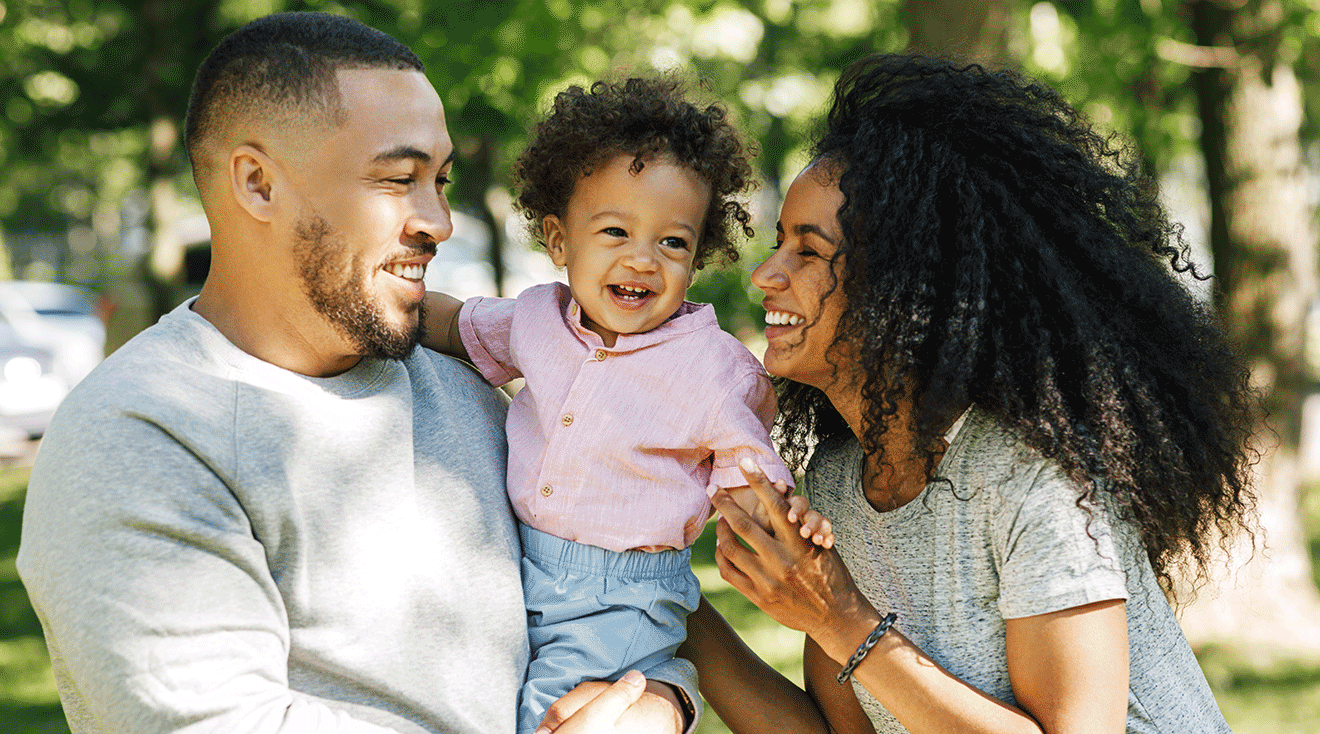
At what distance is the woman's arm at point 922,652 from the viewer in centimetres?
201

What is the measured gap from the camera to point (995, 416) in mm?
2242

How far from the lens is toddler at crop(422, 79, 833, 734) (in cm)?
231

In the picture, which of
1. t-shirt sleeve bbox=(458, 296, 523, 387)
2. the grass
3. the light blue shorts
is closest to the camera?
the light blue shorts

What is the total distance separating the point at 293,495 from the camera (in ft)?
6.26

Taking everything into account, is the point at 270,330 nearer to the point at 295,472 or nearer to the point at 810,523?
the point at 295,472

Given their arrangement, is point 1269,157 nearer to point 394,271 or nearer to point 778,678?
point 778,678

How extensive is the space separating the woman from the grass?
2976 millimetres

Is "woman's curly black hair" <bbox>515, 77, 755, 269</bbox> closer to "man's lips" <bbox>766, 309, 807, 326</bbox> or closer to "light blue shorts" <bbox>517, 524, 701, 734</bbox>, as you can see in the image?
"man's lips" <bbox>766, 309, 807, 326</bbox>

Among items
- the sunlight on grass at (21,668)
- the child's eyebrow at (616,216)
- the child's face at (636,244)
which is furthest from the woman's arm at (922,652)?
the sunlight on grass at (21,668)

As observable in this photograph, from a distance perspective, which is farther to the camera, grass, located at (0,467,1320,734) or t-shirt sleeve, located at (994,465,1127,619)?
grass, located at (0,467,1320,734)

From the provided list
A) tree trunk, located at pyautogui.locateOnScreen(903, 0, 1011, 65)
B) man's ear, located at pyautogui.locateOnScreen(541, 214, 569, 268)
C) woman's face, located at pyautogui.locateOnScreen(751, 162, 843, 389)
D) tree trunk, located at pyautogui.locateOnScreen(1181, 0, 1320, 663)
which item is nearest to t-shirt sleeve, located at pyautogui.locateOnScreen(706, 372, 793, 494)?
woman's face, located at pyautogui.locateOnScreen(751, 162, 843, 389)

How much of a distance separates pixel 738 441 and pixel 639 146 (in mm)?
742

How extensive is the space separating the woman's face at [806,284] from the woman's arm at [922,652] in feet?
1.27

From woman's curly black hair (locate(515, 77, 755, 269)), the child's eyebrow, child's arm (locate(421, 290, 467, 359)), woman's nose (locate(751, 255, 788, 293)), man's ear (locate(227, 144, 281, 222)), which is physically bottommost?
child's arm (locate(421, 290, 467, 359))
